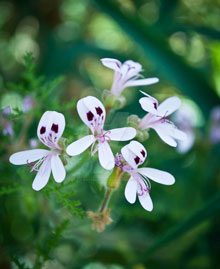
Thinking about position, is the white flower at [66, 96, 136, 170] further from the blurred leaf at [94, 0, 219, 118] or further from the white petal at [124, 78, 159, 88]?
the blurred leaf at [94, 0, 219, 118]

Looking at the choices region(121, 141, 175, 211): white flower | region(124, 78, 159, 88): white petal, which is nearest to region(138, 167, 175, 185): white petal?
region(121, 141, 175, 211): white flower

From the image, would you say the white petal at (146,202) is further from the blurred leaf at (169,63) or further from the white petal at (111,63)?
the blurred leaf at (169,63)

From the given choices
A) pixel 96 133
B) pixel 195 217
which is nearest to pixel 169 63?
pixel 195 217

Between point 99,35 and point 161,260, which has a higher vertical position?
point 161,260

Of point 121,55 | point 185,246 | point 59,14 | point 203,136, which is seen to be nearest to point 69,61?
point 121,55

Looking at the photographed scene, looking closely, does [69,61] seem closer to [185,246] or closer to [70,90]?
[70,90]

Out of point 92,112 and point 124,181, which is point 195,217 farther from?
point 92,112

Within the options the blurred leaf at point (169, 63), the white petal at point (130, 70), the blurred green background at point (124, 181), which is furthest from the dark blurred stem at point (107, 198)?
the blurred leaf at point (169, 63)
